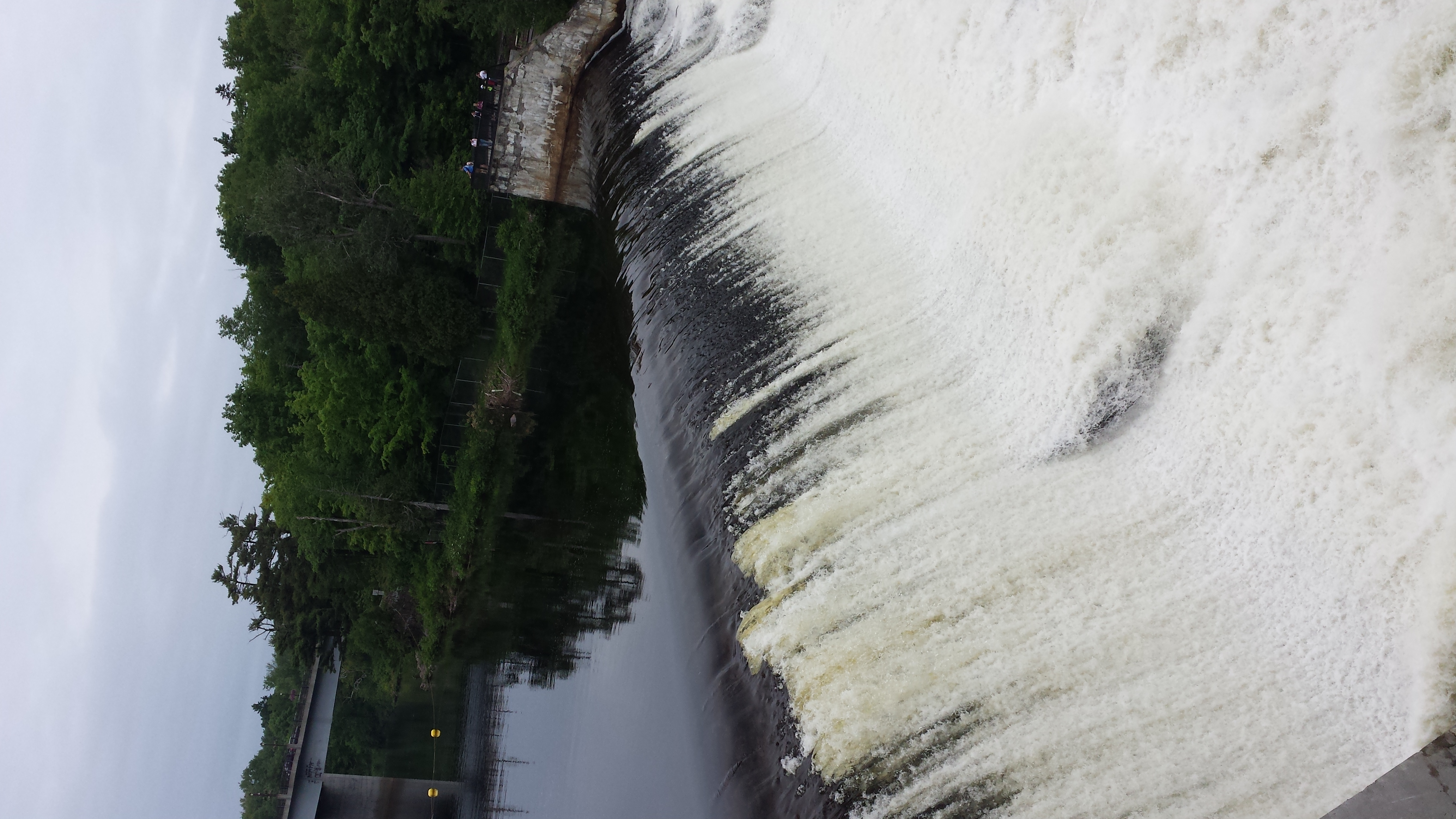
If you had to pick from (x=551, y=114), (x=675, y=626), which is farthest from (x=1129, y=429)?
(x=551, y=114)

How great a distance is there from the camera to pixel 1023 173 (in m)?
5.83

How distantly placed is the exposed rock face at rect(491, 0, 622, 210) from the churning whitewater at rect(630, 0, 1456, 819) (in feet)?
21.5

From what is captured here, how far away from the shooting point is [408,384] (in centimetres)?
1405

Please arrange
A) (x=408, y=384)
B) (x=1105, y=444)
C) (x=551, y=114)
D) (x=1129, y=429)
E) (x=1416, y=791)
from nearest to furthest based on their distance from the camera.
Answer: (x=1416, y=791) → (x=1129, y=429) → (x=1105, y=444) → (x=551, y=114) → (x=408, y=384)

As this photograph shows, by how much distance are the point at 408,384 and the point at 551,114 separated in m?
4.88

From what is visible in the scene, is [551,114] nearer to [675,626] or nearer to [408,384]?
[408,384]

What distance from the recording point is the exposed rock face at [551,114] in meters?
12.3

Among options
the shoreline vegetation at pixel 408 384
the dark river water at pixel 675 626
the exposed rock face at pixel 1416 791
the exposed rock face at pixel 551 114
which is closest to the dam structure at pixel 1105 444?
the exposed rock face at pixel 1416 791

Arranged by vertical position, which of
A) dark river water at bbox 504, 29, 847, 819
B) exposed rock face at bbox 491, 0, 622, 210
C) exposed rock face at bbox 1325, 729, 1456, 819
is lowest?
exposed rock face at bbox 1325, 729, 1456, 819

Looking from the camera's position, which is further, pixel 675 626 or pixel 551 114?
pixel 551 114

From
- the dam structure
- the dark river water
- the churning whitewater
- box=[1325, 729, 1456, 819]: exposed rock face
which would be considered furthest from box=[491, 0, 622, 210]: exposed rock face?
box=[1325, 729, 1456, 819]: exposed rock face

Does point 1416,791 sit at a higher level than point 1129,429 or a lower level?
lower

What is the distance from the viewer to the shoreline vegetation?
1057 centimetres

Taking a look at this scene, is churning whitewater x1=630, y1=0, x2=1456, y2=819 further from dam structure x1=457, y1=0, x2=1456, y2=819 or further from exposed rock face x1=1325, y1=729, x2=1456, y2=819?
exposed rock face x1=1325, y1=729, x2=1456, y2=819
